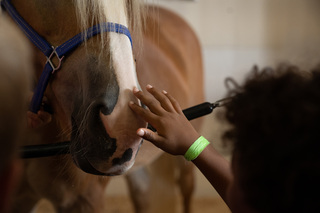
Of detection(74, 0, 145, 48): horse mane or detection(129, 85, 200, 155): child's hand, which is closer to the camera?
detection(129, 85, 200, 155): child's hand

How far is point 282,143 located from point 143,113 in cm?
29

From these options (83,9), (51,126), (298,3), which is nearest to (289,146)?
(83,9)

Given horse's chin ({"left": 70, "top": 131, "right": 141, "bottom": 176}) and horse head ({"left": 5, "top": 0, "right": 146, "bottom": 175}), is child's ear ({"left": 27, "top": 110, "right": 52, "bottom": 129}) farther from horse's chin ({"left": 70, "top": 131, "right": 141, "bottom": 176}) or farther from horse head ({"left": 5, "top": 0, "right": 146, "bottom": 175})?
horse's chin ({"left": 70, "top": 131, "right": 141, "bottom": 176})

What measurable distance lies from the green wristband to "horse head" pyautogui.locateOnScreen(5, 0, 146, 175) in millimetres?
101

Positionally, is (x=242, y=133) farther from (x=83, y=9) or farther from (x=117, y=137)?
(x=83, y=9)

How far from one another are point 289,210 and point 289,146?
3.0 inches

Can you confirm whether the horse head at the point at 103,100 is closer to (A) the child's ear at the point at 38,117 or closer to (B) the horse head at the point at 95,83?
(B) the horse head at the point at 95,83

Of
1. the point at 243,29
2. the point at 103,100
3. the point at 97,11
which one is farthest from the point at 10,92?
the point at 243,29

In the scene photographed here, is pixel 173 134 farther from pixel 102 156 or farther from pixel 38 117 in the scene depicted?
pixel 38 117

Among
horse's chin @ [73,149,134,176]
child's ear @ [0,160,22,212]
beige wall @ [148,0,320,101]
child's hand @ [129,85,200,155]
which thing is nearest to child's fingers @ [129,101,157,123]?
child's hand @ [129,85,200,155]

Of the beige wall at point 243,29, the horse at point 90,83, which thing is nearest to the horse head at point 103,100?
the horse at point 90,83

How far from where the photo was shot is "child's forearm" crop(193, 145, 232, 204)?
0.66 metres

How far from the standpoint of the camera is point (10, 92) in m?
0.29

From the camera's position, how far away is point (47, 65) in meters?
0.78
